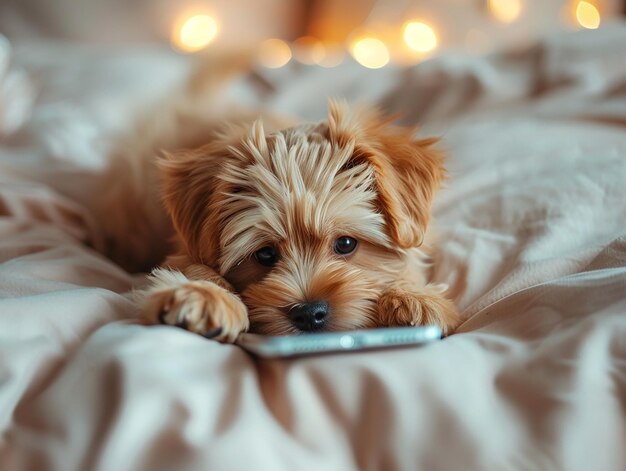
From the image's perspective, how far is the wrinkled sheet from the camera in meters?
1.02

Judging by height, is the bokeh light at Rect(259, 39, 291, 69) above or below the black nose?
above

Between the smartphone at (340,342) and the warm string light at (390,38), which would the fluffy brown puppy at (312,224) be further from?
the warm string light at (390,38)

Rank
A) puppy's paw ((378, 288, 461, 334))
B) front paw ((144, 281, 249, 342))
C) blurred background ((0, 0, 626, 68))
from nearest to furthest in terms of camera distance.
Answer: front paw ((144, 281, 249, 342)), puppy's paw ((378, 288, 461, 334)), blurred background ((0, 0, 626, 68))

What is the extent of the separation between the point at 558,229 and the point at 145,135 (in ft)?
5.35

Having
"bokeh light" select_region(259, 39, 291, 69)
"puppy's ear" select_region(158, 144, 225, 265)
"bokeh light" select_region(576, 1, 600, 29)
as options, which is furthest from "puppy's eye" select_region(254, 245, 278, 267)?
"bokeh light" select_region(576, 1, 600, 29)

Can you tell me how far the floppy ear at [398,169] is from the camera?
166 centimetres

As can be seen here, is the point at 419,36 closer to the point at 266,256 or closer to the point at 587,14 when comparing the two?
the point at 587,14

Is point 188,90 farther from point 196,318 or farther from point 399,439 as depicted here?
point 399,439

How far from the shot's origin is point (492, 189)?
6.63ft

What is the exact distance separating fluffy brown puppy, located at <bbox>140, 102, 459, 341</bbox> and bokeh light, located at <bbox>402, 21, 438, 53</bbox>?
9.60 ft

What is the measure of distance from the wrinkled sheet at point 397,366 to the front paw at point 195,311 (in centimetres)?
7

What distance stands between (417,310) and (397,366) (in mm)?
372

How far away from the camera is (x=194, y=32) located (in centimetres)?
429

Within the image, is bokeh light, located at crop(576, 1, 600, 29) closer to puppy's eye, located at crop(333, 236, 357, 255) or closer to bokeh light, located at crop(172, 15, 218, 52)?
bokeh light, located at crop(172, 15, 218, 52)
